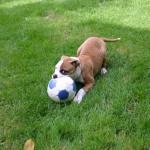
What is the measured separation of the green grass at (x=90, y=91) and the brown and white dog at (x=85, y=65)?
10 centimetres

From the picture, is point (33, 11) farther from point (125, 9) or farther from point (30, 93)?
point (30, 93)

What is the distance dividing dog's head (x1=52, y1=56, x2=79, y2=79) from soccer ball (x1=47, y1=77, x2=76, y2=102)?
0.27ft

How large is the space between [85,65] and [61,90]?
59 centimetres

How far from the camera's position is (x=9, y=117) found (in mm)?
3428

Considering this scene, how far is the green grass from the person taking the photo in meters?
3.04

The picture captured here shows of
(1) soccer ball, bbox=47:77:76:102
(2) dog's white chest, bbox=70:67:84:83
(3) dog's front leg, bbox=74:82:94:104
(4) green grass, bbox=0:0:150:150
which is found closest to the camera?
(4) green grass, bbox=0:0:150:150

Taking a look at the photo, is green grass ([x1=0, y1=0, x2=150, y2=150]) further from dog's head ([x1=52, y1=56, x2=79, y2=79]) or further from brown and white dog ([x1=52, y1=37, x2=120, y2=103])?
dog's head ([x1=52, y1=56, x2=79, y2=79])

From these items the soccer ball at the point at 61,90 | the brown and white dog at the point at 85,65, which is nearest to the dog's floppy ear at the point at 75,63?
the brown and white dog at the point at 85,65

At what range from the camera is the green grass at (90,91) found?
3.04 m

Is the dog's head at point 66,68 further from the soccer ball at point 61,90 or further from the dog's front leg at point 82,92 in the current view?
the dog's front leg at point 82,92

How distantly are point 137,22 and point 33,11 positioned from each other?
225cm

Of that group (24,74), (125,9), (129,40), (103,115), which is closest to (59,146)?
(103,115)

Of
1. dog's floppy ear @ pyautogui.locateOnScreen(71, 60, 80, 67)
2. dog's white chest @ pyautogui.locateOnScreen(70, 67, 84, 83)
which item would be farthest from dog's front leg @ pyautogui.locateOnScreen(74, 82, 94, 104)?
dog's floppy ear @ pyautogui.locateOnScreen(71, 60, 80, 67)

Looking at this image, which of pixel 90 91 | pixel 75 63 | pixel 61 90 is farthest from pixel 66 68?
pixel 90 91
